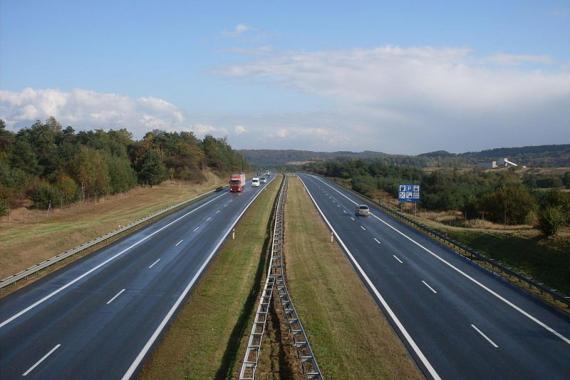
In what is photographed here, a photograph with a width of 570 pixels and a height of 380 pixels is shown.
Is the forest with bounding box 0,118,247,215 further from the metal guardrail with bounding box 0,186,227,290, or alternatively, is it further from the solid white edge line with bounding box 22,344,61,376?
the solid white edge line with bounding box 22,344,61,376

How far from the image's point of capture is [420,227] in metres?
48.9

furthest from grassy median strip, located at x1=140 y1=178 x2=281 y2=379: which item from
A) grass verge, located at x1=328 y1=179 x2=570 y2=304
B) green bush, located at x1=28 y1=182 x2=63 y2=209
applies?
green bush, located at x1=28 y1=182 x2=63 y2=209

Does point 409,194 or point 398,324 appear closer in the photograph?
point 398,324

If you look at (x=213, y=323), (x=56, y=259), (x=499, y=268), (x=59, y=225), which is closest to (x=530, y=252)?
(x=499, y=268)

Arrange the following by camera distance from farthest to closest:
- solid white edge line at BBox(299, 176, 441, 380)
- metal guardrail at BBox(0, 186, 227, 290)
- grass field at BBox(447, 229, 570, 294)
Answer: grass field at BBox(447, 229, 570, 294)
metal guardrail at BBox(0, 186, 227, 290)
solid white edge line at BBox(299, 176, 441, 380)

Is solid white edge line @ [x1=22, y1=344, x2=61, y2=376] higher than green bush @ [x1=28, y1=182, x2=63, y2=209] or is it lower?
lower

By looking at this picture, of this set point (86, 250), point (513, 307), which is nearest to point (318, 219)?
point (86, 250)

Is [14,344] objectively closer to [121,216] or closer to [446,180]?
[121,216]

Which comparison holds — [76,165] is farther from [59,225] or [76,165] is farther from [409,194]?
[409,194]

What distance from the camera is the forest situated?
66188 millimetres

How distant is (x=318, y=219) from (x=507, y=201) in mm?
22542

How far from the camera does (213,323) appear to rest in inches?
827

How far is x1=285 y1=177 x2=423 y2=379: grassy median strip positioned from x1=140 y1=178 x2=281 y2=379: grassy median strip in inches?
91.8

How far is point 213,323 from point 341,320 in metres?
4.94
